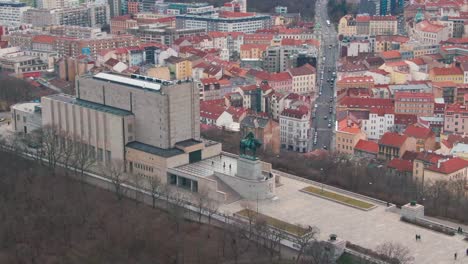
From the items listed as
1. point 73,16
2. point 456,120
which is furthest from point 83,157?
point 73,16

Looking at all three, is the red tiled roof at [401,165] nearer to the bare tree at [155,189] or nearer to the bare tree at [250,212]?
the bare tree at [250,212]

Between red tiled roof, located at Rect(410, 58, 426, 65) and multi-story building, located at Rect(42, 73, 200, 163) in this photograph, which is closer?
multi-story building, located at Rect(42, 73, 200, 163)

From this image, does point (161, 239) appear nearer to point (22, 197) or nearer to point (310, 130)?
point (22, 197)

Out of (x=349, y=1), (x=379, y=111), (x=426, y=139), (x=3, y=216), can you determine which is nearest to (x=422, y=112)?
(x=379, y=111)

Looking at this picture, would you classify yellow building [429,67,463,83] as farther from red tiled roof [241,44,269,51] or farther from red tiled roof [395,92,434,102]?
red tiled roof [241,44,269,51]

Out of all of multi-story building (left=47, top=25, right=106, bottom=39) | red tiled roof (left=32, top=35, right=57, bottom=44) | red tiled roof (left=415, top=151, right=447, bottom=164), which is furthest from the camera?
multi-story building (left=47, top=25, right=106, bottom=39)

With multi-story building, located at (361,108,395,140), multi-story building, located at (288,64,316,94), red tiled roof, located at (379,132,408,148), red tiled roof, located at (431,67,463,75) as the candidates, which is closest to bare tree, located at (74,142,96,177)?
red tiled roof, located at (379,132,408,148)

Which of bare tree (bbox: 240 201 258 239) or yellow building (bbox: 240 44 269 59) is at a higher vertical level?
yellow building (bbox: 240 44 269 59)

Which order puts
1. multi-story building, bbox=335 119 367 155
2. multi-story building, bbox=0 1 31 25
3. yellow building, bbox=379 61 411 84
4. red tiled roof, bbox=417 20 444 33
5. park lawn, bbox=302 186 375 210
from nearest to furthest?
park lawn, bbox=302 186 375 210
multi-story building, bbox=335 119 367 155
yellow building, bbox=379 61 411 84
red tiled roof, bbox=417 20 444 33
multi-story building, bbox=0 1 31 25
